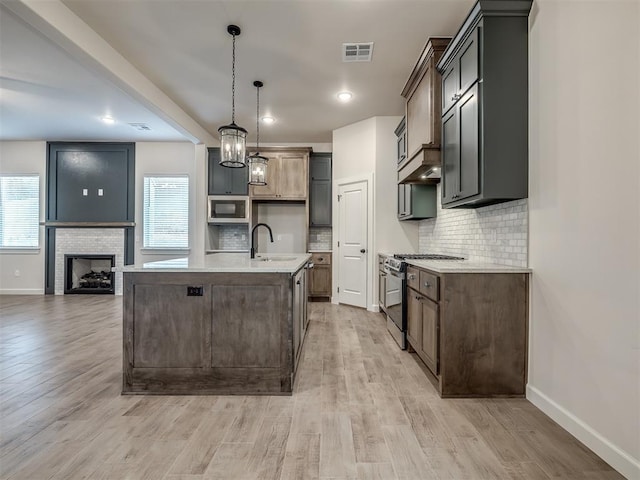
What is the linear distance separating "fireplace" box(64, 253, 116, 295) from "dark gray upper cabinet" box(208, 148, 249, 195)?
2606 mm

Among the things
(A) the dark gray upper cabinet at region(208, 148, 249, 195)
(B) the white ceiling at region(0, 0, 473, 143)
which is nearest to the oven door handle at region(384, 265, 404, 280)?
(B) the white ceiling at region(0, 0, 473, 143)

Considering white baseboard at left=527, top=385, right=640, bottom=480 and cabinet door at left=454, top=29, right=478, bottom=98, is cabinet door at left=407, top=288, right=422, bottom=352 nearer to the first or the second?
white baseboard at left=527, top=385, right=640, bottom=480

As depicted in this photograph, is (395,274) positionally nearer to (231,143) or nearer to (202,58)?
(231,143)

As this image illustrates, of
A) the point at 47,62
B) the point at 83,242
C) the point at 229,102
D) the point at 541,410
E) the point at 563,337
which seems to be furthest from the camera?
the point at 83,242

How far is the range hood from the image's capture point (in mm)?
3109

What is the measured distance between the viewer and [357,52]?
342 centimetres

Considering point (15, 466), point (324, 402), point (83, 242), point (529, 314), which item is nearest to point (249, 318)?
point (324, 402)

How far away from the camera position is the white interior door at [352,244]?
530 cm

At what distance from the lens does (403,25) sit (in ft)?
9.81

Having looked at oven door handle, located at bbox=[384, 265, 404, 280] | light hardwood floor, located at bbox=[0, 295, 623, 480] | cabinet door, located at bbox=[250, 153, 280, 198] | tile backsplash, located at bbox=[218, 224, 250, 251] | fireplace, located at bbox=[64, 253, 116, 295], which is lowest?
light hardwood floor, located at bbox=[0, 295, 623, 480]

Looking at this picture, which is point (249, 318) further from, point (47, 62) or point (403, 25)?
point (47, 62)

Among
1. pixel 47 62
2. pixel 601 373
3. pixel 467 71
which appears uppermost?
pixel 47 62

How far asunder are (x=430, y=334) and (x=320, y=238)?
397cm

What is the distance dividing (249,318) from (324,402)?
769mm
